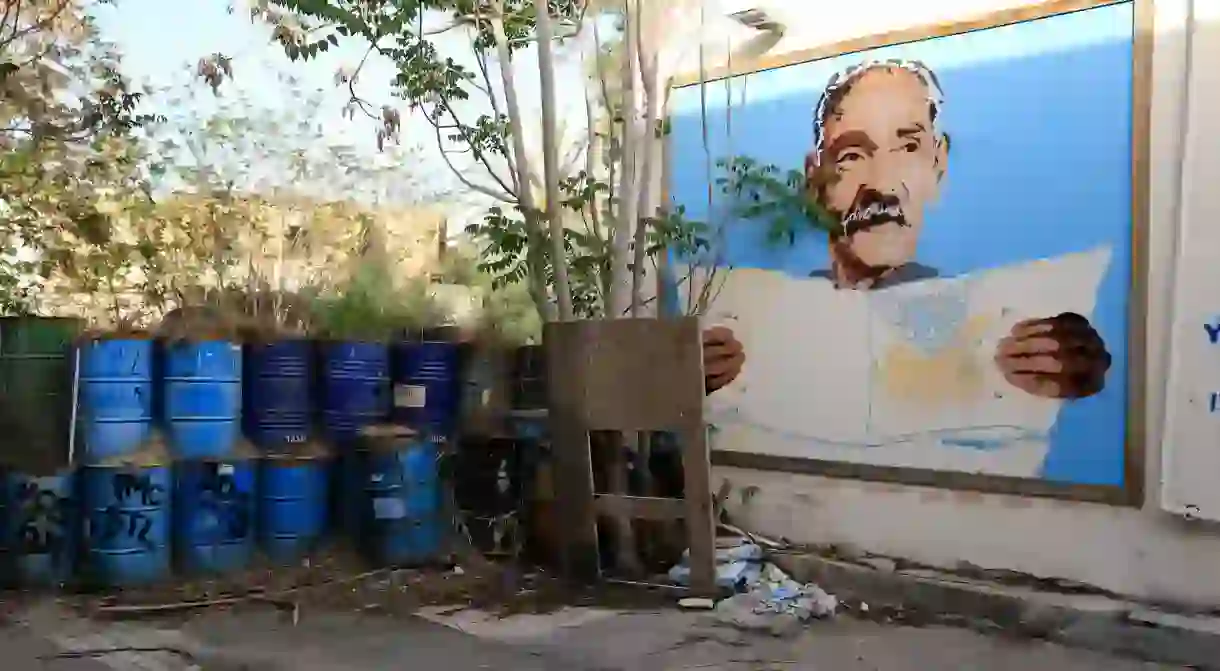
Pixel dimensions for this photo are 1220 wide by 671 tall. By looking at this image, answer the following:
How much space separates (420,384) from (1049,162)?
10.2ft

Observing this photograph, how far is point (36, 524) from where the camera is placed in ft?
15.0

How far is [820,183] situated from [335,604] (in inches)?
120

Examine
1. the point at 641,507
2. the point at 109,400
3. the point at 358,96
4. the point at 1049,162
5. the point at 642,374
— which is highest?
the point at 358,96

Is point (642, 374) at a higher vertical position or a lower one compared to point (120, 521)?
higher

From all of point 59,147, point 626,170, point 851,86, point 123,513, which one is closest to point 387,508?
point 123,513

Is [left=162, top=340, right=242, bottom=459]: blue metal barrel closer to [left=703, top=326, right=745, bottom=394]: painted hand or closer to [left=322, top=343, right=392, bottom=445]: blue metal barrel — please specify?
[left=322, top=343, right=392, bottom=445]: blue metal barrel

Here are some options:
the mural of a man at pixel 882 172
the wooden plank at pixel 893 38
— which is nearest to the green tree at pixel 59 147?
the wooden plank at pixel 893 38

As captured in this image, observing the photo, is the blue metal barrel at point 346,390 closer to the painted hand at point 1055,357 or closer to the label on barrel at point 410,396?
the label on barrel at point 410,396

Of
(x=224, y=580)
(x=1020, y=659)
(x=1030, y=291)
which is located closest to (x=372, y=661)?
(x=224, y=580)

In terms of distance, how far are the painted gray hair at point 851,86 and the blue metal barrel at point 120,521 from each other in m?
3.48

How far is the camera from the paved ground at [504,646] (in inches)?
149

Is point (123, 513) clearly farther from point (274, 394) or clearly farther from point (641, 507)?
point (641, 507)

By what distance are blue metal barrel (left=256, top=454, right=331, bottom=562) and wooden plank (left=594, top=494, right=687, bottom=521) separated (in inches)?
53.6

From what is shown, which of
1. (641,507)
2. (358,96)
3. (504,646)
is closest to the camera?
(504,646)
